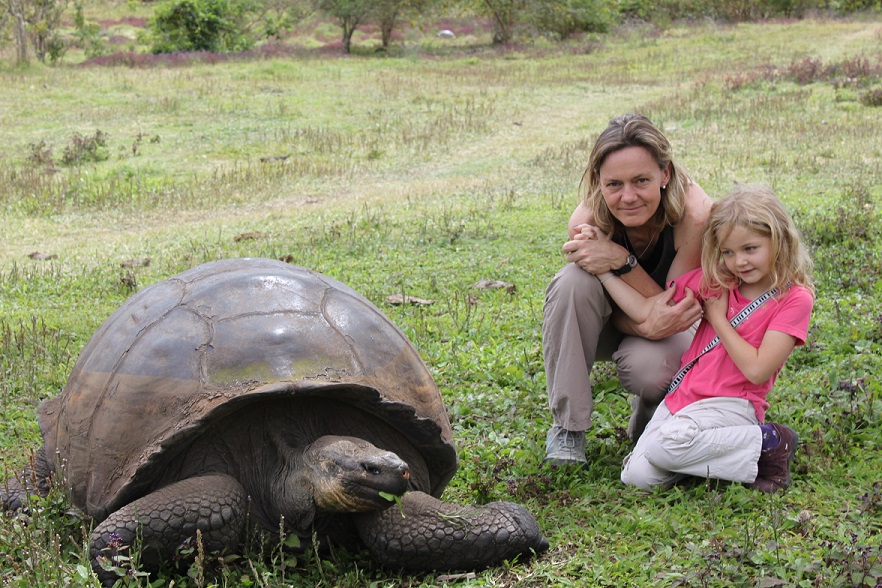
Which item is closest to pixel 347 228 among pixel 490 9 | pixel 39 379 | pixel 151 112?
pixel 39 379

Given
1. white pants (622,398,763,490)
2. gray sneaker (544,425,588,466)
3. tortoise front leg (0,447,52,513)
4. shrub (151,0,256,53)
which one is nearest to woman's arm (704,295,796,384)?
white pants (622,398,763,490)

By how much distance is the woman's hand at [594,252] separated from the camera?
3.50 meters

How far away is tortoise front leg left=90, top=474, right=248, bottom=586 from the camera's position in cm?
244

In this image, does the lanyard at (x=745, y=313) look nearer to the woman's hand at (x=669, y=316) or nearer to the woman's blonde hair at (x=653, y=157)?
the woman's hand at (x=669, y=316)

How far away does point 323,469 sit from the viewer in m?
2.42

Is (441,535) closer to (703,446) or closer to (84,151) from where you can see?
(703,446)

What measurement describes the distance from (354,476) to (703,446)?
1276 millimetres

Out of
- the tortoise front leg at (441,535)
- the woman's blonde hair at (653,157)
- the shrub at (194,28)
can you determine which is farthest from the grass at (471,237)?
the shrub at (194,28)

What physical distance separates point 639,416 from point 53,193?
300 inches

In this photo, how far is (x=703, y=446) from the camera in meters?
3.06

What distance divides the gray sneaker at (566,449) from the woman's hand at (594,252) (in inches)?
24.1

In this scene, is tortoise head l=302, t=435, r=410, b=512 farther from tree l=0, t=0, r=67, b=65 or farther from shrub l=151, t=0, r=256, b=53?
shrub l=151, t=0, r=256, b=53

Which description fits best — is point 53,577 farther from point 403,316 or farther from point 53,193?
point 53,193

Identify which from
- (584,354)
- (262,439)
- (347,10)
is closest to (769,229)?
(584,354)
